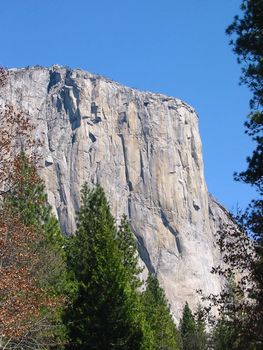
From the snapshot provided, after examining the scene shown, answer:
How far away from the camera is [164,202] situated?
166 meters

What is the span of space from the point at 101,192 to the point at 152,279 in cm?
2613

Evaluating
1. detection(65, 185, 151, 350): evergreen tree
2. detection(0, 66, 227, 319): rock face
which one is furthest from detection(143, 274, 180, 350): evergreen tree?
detection(0, 66, 227, 319): rock face

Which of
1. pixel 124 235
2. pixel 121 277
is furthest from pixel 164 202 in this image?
pixel 121 277

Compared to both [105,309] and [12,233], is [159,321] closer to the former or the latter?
[105,309]

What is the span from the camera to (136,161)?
170875 millimetres

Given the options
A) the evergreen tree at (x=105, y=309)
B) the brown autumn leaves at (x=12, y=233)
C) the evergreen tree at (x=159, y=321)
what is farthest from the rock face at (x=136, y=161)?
the brown autumn leaves at (x=12, y=233)

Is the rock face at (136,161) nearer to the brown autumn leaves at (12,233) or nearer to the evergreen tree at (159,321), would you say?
the evergreen tree at (159,321)

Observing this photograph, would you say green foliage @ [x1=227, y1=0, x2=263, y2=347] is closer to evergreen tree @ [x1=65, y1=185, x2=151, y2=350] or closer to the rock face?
evergreen tree @ [x1=65, y1=185, x2=151, y2=350]

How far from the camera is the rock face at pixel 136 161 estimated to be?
15812 cm

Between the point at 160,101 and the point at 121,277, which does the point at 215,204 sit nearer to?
the point at 160,101

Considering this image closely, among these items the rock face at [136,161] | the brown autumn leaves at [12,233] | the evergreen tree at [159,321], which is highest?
the rock face at [136,161]

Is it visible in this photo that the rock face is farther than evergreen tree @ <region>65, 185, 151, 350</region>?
Yes

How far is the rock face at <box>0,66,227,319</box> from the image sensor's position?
158 metres

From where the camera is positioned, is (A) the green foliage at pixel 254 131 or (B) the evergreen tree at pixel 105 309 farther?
(B) the evergreen tree at pixel 105 309
